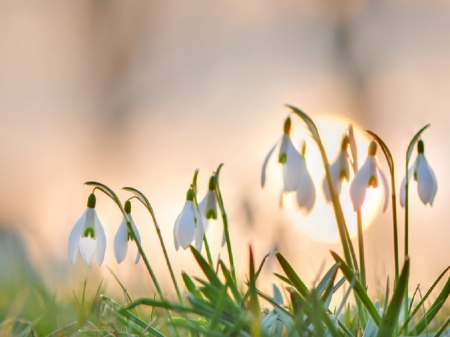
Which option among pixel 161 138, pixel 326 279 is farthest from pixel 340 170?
pixel 161 138

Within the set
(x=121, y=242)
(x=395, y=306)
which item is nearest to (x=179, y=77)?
(x=121, y=242)

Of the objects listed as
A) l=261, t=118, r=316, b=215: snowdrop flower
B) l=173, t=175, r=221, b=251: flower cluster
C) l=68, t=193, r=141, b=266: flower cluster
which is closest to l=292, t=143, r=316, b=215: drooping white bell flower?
l=261, t=118, r=316, b=215: snowdrop flower

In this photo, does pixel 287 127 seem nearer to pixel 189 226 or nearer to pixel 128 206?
pixel 189 226

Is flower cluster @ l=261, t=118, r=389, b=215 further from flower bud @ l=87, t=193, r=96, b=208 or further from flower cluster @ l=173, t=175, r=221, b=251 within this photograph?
flower bud @ l=87, t=193, r=96, b=208

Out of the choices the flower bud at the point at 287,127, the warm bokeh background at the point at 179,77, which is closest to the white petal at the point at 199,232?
the flower bud at the point at 287,127

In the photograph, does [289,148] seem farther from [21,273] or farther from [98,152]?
[98,152]

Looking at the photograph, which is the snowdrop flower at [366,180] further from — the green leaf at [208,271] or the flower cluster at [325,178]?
the green leaf at [208,271]
